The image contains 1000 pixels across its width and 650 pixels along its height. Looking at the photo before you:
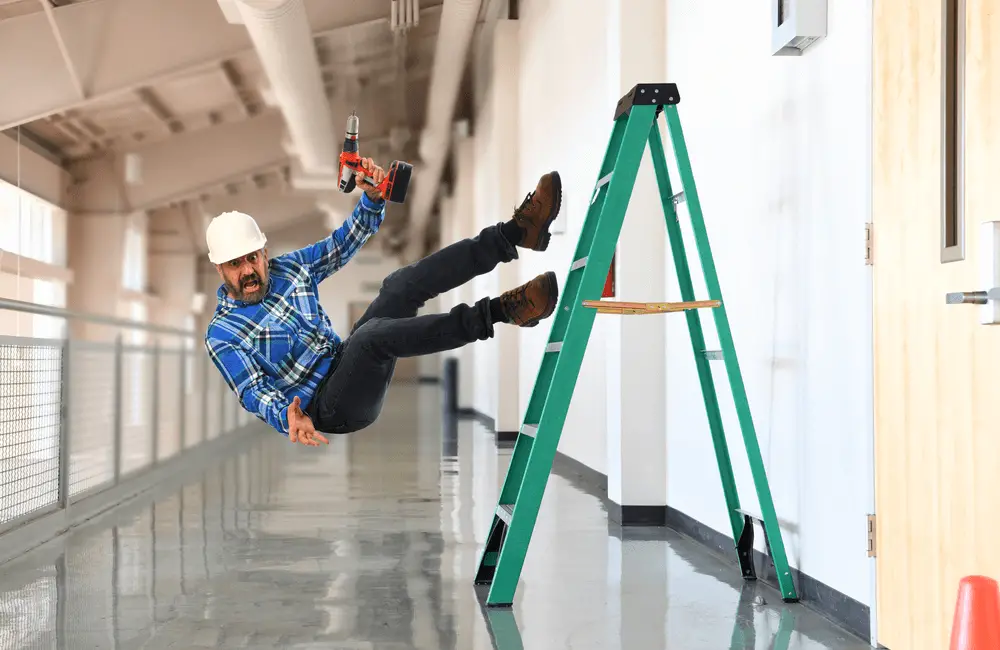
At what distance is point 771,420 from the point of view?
3.43 m

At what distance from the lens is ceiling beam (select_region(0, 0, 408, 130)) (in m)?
7.27

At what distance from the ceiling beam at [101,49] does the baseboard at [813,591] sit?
18.1 feet

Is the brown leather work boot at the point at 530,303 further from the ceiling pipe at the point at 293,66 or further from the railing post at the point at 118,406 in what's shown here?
the ceiling pipe at the point at 293,66

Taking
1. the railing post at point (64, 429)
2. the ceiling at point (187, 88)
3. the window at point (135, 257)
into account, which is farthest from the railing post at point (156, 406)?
the window at point (135, 257)

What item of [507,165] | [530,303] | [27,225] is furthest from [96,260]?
[530,303]

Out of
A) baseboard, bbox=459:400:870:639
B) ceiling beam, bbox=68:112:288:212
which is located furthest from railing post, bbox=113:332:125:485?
ceiling beam, bbox=68:112:288:212

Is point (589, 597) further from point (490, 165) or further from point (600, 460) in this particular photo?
point (490, 165)

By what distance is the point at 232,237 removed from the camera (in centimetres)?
266

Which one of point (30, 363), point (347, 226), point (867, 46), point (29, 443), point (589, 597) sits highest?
point (867, 46)

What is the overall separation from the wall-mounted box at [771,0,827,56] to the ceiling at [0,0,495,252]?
4472 millimetres

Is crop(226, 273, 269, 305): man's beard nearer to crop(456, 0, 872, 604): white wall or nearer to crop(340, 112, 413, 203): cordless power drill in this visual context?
crop(340, 112, 413, 203): cordless power drill

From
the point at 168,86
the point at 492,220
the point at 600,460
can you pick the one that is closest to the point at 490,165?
the point at 492,220

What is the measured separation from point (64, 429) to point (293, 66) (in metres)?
3.60

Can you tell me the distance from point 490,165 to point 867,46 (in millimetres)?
7712
